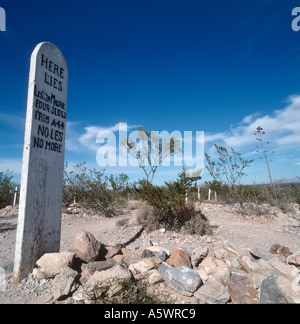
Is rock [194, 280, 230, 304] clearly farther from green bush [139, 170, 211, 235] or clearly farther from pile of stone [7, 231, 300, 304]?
green bush [139, 170, 211, 235]

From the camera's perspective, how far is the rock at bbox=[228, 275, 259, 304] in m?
2.25

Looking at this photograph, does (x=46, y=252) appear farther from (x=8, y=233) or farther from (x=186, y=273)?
(x=8, y=233)

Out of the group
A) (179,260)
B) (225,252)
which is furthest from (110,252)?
(225,252)

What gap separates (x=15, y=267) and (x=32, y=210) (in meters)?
0.83

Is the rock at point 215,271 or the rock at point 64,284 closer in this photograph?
the rock at point 64,284

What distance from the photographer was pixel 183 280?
2650mm

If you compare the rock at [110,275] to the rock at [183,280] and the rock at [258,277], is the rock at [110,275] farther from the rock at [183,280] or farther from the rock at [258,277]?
the rock at [258,277]

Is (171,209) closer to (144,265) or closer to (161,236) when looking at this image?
(161,236)

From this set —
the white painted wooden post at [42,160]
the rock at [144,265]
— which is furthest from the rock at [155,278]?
the white painted wooden post at [42,160]

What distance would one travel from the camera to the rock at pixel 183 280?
8.41 ft

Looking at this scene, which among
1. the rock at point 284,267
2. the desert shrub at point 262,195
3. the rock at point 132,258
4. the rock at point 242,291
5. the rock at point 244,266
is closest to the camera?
the rock at point 242,291

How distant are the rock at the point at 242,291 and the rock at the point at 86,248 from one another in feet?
6.90

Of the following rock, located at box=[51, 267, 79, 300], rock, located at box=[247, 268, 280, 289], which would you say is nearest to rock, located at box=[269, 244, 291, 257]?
rock, located at box=[247, 268, 280, 289]

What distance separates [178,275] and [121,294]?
0.81 metres
